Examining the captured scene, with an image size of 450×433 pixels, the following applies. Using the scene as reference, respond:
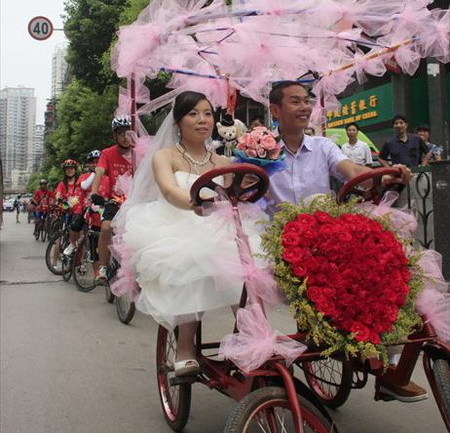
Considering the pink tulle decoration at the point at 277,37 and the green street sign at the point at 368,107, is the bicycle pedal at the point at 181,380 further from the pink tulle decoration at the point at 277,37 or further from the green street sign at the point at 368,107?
the green street sign at the point at 368,107

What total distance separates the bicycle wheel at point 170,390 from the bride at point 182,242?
38 cm

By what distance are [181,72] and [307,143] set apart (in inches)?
39.2

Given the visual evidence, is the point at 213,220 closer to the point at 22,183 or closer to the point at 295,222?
the point at 295,222

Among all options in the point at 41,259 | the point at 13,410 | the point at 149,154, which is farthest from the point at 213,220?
the point at 41,259

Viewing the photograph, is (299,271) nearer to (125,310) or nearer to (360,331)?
(360,331)

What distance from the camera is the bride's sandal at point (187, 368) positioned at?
9.05 feet

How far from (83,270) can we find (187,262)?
5.73 m

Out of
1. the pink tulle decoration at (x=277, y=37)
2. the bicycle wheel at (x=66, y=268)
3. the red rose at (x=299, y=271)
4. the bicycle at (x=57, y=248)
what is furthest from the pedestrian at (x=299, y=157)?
the bicycle at (x=57, y=248)

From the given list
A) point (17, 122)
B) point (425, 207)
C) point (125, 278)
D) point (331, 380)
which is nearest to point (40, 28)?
point (425, 207)

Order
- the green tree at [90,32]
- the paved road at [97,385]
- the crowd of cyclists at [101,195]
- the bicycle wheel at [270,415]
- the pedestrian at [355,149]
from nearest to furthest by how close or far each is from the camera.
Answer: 1. the bicycle wheel at [270,415]
2. the paved road at [97,385]
3. the crowd of cyclists at [101,195]
4. the pedestrian at [355,149]
5. the green tree at [90,32]

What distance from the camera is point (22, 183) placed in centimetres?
10562

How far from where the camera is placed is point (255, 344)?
215 cm

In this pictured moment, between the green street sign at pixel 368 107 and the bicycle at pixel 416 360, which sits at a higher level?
the green street sign at pixel 368 107

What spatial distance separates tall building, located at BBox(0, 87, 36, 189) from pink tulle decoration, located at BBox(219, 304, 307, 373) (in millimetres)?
52937
